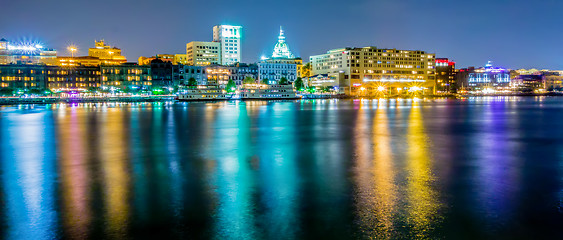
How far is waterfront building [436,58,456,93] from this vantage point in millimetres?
186875

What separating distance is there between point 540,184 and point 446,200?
12.9 ft

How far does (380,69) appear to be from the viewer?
156m

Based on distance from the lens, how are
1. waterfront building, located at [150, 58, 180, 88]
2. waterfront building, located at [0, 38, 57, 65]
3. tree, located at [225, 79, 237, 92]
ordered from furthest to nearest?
waterfront building, located at [0, 38, 57, 65]
tree, located at [225, 79, 237, 92]
waterfront building, located at [150, 58, 180, 88]

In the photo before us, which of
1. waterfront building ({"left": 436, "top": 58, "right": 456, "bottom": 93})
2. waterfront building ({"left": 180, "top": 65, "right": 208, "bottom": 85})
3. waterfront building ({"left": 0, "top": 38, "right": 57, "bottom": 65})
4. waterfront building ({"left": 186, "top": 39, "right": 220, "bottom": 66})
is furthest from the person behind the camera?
waterfront building ({"left": 436, "top": 58, "right": 456, "bottom": 93})

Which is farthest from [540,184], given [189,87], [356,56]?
[356,56]

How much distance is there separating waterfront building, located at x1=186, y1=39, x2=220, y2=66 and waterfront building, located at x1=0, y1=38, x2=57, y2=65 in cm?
4681

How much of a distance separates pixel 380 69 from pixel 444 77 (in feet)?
161

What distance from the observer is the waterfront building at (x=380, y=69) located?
153 m

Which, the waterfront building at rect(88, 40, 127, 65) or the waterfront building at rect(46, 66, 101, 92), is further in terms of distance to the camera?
the waterfront building at rect(88, 40, 127, 65)

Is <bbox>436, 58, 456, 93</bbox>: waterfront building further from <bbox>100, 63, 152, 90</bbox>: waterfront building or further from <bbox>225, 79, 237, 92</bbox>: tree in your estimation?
<bbox>100, 63, 152, 90</bbox>: waterfront building

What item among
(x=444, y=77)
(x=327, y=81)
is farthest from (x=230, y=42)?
(x=444, y=77)

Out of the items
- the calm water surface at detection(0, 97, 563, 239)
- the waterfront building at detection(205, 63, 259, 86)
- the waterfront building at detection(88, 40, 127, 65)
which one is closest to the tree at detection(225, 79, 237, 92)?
the waterfront building at detection(205, 63, 259, 86)

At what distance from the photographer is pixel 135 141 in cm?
2542

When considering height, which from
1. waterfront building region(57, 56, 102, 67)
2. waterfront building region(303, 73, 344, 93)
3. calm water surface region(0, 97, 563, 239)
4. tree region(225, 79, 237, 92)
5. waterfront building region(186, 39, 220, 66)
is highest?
waterfront building region(186, 39, 220, 66)
